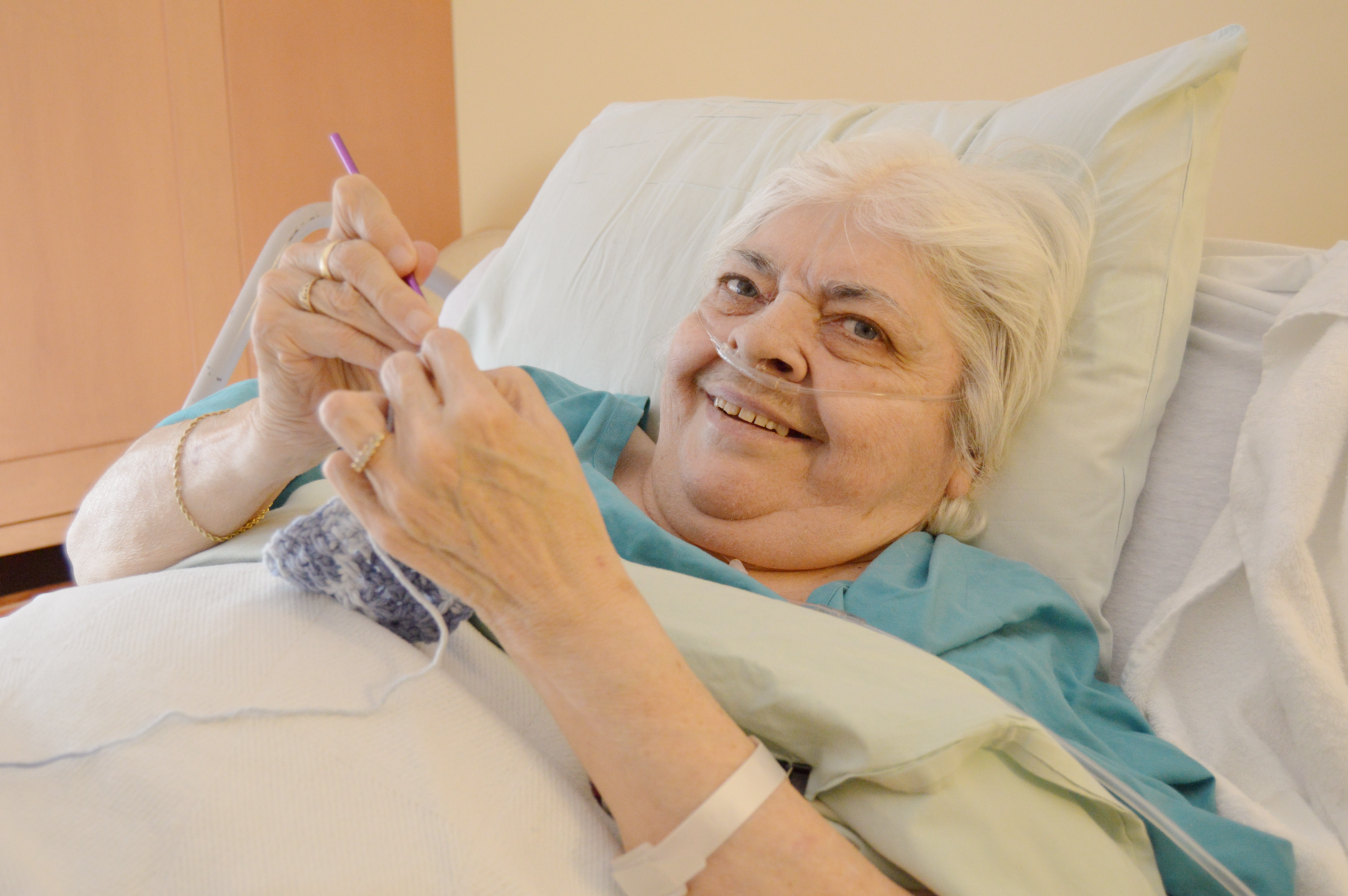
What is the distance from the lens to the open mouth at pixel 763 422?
1.13 m

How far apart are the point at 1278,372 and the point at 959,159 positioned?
0.50 meters

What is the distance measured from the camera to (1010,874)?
68cm

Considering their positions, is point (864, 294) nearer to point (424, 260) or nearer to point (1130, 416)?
point (1130, 416)

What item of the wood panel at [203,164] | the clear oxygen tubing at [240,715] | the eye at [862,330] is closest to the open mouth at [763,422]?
the eye at [862,330]

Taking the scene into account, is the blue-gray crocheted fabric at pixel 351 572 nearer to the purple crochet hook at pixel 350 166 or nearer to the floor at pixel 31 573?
the purple crochet hook at pixel 350 166

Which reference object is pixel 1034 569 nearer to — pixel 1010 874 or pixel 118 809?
pixel 1010 874

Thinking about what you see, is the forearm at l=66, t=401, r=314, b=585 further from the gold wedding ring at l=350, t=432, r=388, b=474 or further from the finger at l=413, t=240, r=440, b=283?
the gold wedding ring at l=350, t=432, r=388, b=474

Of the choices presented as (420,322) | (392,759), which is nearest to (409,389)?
(420,322)

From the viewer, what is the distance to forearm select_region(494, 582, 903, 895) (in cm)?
66

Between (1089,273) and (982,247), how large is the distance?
7.4 inches

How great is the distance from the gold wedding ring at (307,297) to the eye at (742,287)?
0.55 metres

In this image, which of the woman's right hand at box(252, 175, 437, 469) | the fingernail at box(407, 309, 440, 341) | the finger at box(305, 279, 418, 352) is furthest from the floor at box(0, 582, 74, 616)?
the fingernail at box(407, 309, 440, 341)

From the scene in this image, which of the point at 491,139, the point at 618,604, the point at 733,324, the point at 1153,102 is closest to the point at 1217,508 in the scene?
the point at 1153,102

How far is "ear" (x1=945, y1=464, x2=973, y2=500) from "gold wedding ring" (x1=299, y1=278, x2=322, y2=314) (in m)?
0.77
